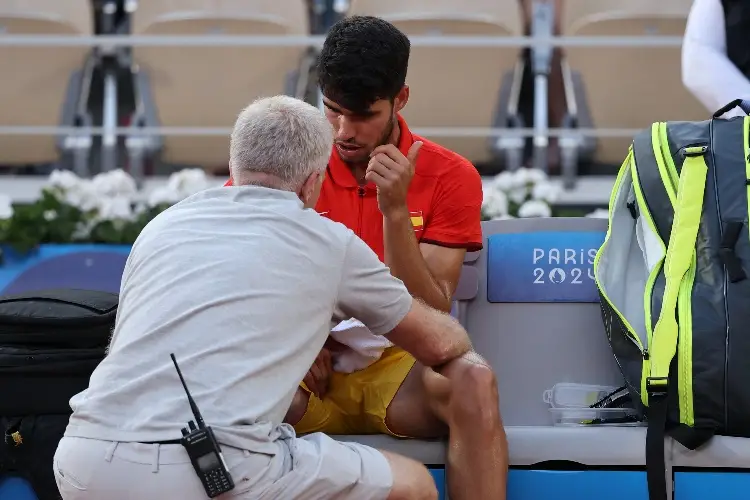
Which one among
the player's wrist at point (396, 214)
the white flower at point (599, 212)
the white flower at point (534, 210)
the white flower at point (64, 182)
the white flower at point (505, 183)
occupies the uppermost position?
the player's wrist at point (396, 214)

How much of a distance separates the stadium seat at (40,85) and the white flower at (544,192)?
168 cm

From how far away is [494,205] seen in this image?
3803mm

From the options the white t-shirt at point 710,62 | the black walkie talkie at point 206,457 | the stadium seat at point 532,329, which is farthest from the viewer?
the white t-shirt at point 710,62

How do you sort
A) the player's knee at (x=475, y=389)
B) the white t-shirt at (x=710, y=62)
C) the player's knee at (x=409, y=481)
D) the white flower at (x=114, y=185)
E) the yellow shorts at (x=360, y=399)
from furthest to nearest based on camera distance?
the white flower at (x=114, y=185), the white t-shirt at (x=710, y=62), the yellow shorts at (x=360, y=399), the player's knee at (x=475, y=389), the player's knee at (x=409, y=481)

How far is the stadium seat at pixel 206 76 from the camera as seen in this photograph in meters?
4.46

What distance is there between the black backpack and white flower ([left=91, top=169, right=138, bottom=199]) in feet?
4.61

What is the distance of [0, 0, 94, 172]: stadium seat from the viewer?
4.46m

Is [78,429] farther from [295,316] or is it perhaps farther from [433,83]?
[433,83]

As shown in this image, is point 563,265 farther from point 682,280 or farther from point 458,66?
point 458,66

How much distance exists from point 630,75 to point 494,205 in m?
0.95

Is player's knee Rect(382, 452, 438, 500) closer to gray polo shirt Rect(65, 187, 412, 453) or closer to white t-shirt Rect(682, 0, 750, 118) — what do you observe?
gray polo shirt Rect(65, 187, 412, 453)

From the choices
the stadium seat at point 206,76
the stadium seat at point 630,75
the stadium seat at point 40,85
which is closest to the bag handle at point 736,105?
the stadium seat at point 630,75

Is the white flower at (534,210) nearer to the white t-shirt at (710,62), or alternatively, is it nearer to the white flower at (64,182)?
the white t-shirt at (710,62)

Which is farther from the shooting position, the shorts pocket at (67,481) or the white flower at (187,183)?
the white flower at (187,183)
